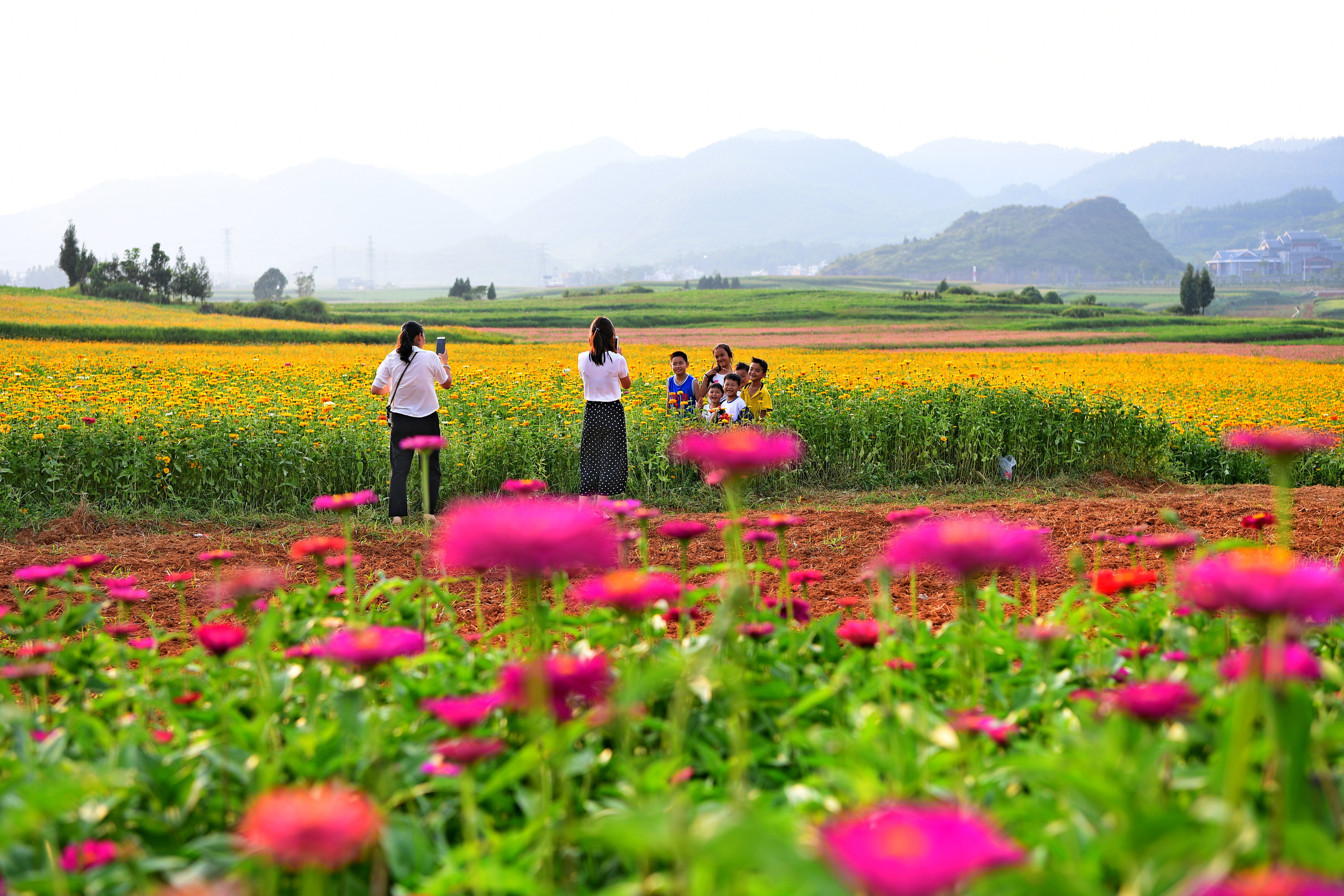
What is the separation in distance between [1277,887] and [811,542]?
722 centimetres

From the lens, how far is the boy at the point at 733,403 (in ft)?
31.1

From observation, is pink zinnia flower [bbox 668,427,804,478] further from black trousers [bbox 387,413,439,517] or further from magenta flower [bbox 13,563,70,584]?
black trousers [bbox 387,413,439,517]

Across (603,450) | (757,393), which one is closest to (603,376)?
(603,450)

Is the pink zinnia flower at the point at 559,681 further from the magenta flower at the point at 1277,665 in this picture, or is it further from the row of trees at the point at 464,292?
the row of trees at the point at 464,292

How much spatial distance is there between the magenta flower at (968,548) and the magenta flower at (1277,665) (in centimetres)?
34

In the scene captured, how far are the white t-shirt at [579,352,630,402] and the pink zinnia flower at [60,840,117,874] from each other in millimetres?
6843

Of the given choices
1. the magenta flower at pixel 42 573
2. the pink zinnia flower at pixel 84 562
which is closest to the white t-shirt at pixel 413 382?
the pink zinnia flower at pixel 84 562

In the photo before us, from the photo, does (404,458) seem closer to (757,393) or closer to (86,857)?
(757,393)

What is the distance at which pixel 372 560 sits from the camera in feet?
25.2

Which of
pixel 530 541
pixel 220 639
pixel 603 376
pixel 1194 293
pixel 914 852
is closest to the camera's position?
pixel 914 852

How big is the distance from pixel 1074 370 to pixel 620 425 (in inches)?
676

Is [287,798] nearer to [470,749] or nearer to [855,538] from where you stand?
[470,749]

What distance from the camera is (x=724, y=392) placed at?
10.1m

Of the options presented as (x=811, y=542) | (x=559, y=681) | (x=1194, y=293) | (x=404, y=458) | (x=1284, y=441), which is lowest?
(x=811, y=542)
